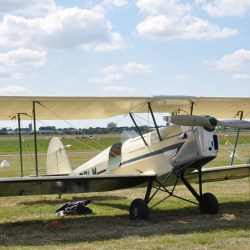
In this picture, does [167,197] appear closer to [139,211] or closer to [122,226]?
[139,211]

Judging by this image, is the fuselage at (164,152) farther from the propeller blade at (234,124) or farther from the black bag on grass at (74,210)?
the black bag on grass at (74,210)

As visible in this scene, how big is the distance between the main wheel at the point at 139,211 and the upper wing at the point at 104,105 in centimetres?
213

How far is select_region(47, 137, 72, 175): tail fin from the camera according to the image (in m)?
13.2

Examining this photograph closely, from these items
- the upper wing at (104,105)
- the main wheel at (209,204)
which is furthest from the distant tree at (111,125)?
the main wheel at (209,204)

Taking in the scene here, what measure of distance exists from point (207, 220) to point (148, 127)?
227 centimetres

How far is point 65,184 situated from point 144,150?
1829 mm

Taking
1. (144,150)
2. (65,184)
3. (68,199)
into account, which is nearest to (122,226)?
(65,184)

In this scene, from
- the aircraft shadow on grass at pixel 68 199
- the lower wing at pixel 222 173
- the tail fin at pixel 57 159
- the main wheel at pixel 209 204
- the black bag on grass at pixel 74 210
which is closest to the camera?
the main wheel at pixel 209 204

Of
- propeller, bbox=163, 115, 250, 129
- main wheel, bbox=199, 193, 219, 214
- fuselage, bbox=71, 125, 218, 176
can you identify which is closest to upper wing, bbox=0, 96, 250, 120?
fuselage, bbox=71, 125, 218, 176

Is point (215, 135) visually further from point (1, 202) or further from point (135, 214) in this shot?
point (1, 202)

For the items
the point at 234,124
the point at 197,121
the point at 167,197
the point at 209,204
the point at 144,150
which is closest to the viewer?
the point at 197,121

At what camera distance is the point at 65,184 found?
960cm

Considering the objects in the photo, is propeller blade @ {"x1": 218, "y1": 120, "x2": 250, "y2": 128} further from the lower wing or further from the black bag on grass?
the black bag on grass

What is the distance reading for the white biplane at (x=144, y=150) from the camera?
30.3ft
